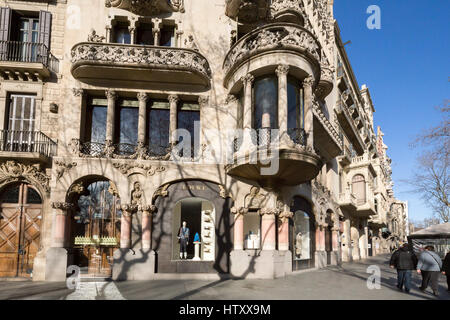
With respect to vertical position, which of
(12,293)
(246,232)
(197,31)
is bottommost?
(12,293)

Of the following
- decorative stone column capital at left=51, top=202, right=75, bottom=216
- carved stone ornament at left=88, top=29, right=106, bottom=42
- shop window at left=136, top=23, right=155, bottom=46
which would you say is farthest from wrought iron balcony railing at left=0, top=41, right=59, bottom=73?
decorative stone column capital at left=51, top=202, right=75, bottom=216

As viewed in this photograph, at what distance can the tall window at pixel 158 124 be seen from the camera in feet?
55.0

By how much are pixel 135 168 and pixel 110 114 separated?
2818 mm

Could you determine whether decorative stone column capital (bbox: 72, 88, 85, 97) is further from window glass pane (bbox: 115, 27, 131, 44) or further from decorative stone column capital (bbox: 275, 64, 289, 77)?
decorative stone column capital (bbox: 275, 64, 289, 77)

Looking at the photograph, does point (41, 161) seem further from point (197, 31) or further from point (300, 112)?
point (300, 112)

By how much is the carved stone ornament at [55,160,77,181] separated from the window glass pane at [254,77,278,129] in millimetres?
8267

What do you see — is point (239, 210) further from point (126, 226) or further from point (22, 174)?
point (22, 174)

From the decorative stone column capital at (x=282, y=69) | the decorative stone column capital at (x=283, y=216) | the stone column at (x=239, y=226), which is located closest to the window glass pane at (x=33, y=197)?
the stone column at (x=239, y=226)

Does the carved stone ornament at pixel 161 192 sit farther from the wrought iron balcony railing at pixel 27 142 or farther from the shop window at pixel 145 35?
the shop window at pixel 145 35

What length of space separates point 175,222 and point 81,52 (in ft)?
28.1

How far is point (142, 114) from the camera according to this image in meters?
16.2
